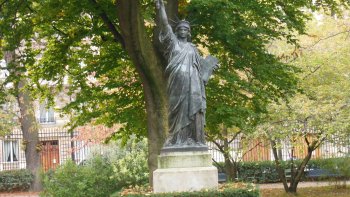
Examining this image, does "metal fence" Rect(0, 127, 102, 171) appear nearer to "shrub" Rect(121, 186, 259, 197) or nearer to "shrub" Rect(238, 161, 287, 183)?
"shrub" Rect(238, 161, 287, 183)

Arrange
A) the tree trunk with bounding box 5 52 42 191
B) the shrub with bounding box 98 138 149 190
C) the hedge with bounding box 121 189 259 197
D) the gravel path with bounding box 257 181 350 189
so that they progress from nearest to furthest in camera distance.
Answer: the hedge with bounding box 121 189 259 197 → the shrub with bounding box 98 138 149 190 → the gravel path with bounding box 257 181 350 189 → the tree trunk with bounding box 5 52 42 191

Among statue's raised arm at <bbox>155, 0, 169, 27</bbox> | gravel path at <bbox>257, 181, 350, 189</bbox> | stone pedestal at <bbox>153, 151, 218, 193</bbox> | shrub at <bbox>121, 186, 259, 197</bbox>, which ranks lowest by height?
gravel path at <bbox>257, 181, 350, 189</bbox>

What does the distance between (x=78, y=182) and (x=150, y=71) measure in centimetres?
554

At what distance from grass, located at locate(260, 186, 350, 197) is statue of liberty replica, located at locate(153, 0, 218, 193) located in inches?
466

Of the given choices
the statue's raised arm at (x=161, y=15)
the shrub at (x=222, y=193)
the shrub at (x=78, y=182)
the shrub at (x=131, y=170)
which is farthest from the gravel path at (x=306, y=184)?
the statue's raised arm at (x=161, y=15)

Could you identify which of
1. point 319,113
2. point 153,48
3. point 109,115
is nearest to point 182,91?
point 153,48

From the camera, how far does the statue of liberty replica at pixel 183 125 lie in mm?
11031

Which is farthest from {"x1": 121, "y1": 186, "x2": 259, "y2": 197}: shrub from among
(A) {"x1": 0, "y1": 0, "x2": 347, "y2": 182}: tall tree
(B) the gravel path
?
(B) the gravel path

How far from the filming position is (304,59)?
22031 mm

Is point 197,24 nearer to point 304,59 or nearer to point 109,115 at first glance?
point 109,115

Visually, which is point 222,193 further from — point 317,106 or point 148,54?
point 317,106

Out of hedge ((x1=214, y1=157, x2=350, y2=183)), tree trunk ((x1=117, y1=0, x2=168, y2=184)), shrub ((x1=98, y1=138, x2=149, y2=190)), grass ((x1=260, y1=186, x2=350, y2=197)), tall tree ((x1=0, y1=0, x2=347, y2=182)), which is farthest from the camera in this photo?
hedge ((x1=214, y1=157, x2=350, y2=183))

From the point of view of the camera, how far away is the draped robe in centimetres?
1131

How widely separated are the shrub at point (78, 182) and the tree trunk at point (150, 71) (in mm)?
4419
